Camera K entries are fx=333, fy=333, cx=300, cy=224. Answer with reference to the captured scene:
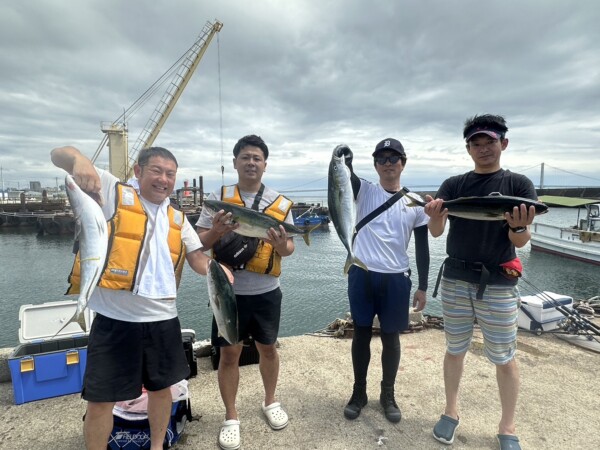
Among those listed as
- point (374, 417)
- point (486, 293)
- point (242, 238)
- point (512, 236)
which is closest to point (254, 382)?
point (374, 417)

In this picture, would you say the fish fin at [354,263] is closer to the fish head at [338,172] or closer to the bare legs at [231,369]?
the fish head at [338,172]

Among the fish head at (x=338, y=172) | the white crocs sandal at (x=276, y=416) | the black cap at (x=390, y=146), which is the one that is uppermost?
the black cap at (x=390, y=146)

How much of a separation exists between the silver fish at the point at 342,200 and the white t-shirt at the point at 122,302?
5.29 ft

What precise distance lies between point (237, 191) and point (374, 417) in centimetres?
268

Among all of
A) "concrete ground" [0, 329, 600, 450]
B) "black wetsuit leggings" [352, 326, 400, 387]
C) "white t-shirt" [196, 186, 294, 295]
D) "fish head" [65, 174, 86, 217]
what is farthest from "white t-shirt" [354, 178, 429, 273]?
"fish head" [65, 174, 86, 217]

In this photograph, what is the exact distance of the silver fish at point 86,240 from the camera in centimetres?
201

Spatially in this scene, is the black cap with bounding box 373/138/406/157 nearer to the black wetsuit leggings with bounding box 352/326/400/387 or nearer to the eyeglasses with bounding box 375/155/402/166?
the eyeglasses with bounding box 375/155/402/166

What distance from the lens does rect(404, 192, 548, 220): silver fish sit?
2.65m

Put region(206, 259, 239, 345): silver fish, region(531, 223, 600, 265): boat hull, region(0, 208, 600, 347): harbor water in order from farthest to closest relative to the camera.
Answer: region(531, 223, 600, 265): boat hull, region(0, 208, 600, 347): harbor water, region(206, 259, 239, 345): silver fish

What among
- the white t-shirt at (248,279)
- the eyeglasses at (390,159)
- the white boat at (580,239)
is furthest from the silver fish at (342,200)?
the white boat at (580,239)

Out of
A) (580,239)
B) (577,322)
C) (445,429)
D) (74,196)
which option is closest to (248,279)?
(74,196)

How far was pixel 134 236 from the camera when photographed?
2.48 m

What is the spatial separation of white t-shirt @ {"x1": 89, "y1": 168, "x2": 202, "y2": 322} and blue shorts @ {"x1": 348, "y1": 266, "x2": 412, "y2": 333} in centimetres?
181

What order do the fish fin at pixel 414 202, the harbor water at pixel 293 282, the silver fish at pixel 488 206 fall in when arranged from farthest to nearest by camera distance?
the harbor water at pixel 293 282, the fish fin at pixel 414 202, the silver fish at pixel 488 206
